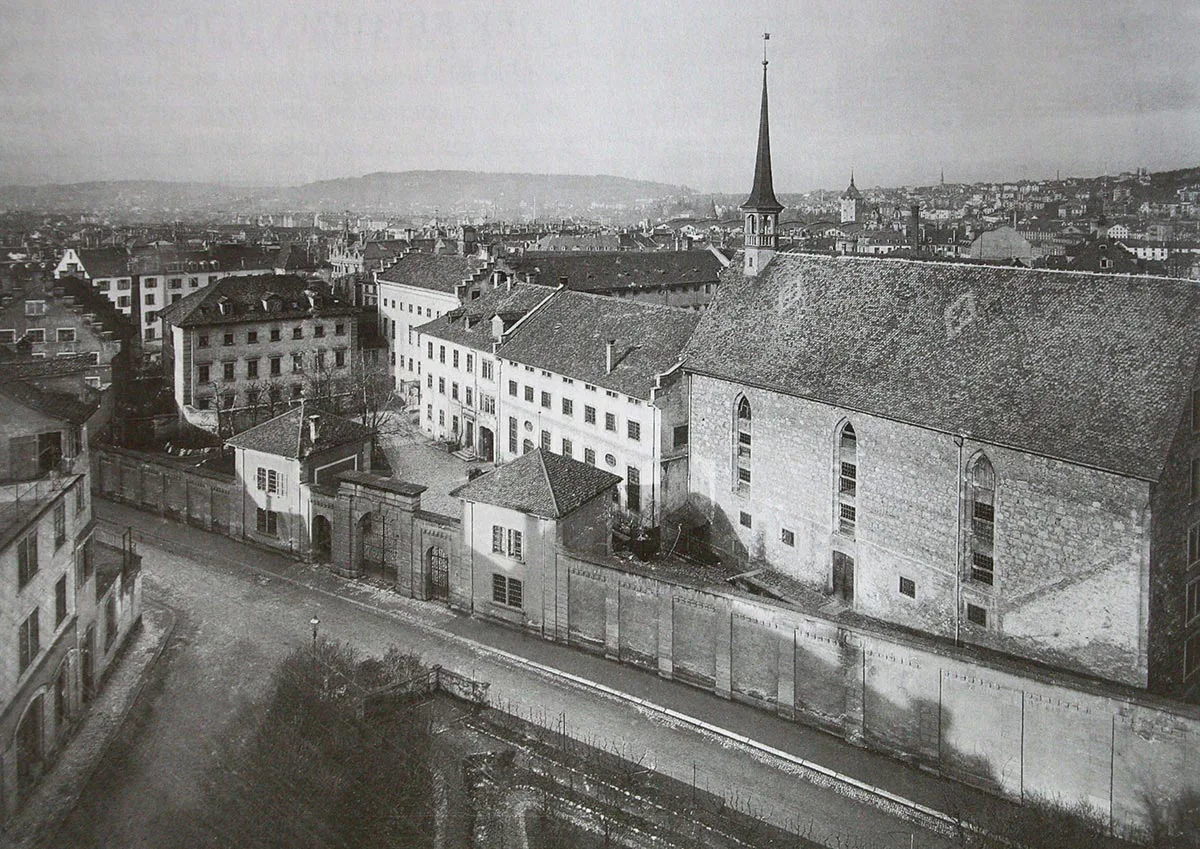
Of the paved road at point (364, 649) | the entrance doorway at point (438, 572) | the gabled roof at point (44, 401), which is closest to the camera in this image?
the gabled roof at point (44, 401)

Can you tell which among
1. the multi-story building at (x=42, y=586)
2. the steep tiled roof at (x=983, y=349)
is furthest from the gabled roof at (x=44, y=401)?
the steep tiled roof at (x=983, y=349)

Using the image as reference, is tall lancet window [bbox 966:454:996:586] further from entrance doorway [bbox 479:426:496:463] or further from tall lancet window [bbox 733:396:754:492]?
entrance doorway [bbox 479:426:496:463]

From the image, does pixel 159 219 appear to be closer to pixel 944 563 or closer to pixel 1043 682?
pixel 944 563

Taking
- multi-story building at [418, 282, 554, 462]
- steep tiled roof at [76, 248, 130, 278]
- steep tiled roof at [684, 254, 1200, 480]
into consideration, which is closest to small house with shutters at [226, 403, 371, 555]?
multi-story building at [418, 282, 554, 462]

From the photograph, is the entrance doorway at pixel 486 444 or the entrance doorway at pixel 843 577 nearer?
the entrance doorway at pixel 843 577

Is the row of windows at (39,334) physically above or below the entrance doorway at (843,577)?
above

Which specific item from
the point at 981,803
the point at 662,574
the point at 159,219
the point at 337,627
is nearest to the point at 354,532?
the point at 337,627

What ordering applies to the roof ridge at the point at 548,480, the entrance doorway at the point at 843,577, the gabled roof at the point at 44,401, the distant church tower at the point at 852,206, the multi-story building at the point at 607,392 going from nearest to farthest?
the gabled roof at the point at 44,401 < the roof ridge at the point at 548,480 < the entrance doorway at the point at 843,577 < the multi-story building at the point at 607,392 < the distant church tower at the point at 852,206

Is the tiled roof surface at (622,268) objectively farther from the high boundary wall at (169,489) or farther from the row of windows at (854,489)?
the row of windows at (854,489)
